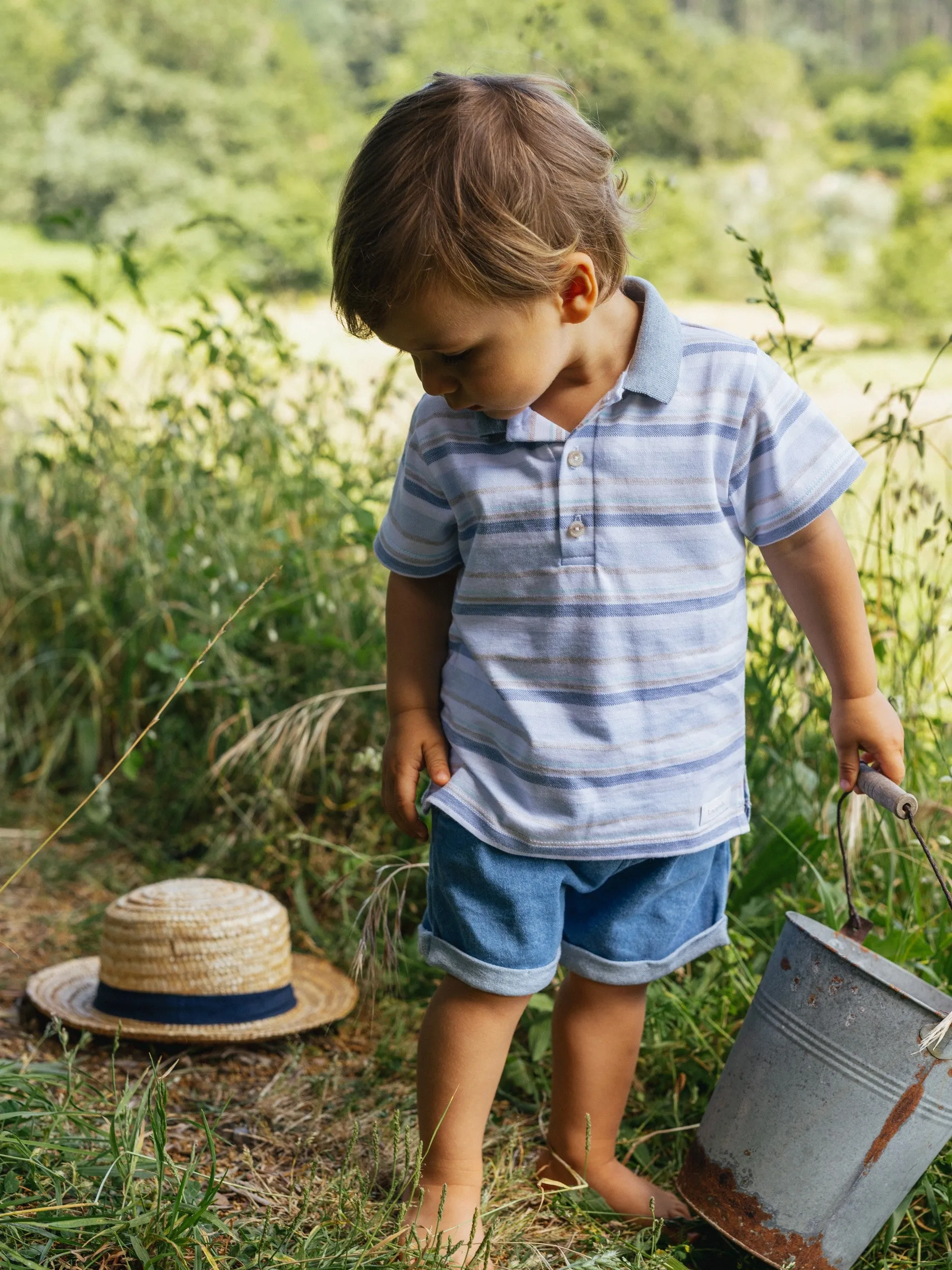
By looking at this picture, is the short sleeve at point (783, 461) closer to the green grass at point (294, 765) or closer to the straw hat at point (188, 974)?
the green grass at point (294, 765)

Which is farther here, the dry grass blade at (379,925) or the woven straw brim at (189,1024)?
the woven straw brim at (189,1024)

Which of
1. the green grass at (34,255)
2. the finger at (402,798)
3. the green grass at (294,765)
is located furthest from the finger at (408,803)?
the green grass at (34,255)

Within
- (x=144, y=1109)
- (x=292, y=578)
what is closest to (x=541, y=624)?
(x=144, y=1109)

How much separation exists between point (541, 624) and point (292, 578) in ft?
4.40

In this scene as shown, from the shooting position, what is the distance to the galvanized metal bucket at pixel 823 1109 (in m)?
1.35

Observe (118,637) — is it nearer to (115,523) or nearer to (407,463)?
(115,523)

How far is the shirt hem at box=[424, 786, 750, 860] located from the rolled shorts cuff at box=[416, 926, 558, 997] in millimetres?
137

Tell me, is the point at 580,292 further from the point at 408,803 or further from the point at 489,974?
the point at 489,974

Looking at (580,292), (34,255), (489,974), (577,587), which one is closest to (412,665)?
(577,587)

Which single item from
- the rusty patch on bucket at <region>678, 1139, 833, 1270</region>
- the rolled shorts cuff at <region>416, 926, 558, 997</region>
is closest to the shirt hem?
the rolled shorts cuff at <region>416, 926, 558, 997</region>

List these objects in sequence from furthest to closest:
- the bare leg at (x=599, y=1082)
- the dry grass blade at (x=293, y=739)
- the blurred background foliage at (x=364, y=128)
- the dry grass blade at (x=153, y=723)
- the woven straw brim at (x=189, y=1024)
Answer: the blurred background foliage at (x=364, y=128) < the dry grass blade at (x=293, y=739) < the woven straw brim at (x=189, y=1024) < the bare leg at (x=599, y=1082) < the dry grass blade at (x=153, y=723)

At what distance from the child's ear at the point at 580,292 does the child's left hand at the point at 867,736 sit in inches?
21.9

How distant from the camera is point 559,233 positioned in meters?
1.33

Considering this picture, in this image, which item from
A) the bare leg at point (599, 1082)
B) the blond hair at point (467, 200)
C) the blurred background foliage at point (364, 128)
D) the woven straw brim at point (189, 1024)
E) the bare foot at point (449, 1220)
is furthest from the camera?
the blurred background foliage at point (364, 128)
